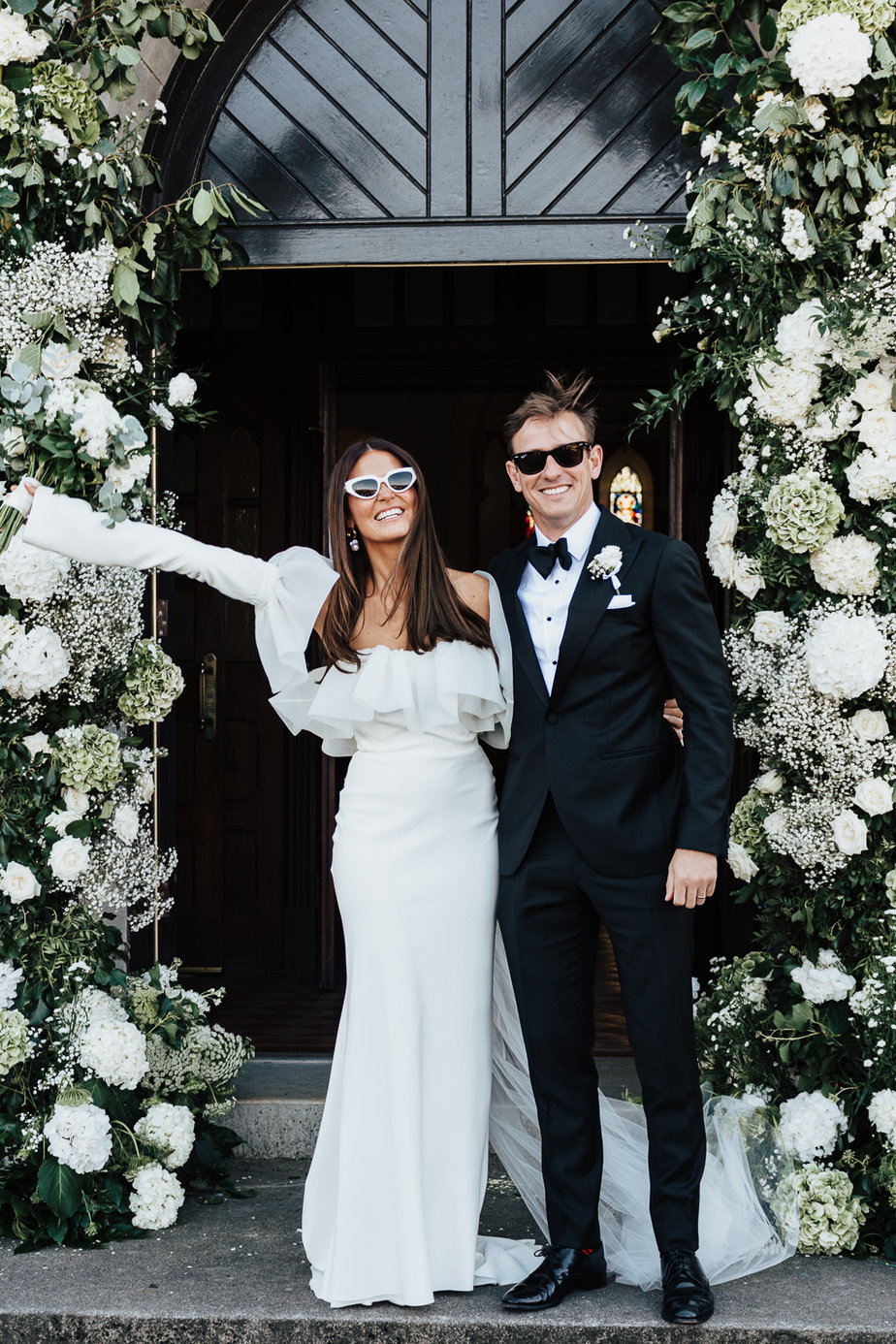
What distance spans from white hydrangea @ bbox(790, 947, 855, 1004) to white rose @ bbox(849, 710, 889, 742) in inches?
23.3

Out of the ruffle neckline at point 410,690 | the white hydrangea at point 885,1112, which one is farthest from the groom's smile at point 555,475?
the white hydrangea at point 885,1112

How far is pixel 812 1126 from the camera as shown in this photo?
11.2 feet

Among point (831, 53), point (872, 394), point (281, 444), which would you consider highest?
point (831, 53)

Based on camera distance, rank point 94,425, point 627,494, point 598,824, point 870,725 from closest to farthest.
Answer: point 598,824, point 94,425, point 870,725, point 627,494

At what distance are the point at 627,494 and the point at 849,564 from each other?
7.24 metres

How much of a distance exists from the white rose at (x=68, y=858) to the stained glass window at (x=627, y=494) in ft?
24.6

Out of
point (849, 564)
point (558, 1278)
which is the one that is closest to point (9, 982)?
point (558, 1278)

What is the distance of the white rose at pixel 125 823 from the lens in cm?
384

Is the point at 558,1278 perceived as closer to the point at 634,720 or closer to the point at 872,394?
the point at 634,720

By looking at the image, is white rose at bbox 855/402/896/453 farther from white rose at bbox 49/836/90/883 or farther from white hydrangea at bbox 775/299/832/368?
white rose at bbox 49/836/90/883

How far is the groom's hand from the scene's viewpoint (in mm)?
3041

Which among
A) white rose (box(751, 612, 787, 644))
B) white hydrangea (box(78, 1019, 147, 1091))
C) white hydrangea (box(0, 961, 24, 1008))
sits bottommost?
white hydrangea (box(78, 1019, 147, 1091))

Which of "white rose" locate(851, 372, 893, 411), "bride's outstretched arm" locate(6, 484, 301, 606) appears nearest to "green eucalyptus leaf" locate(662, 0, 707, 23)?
"white rose" locate(851, 372, 893, 411)

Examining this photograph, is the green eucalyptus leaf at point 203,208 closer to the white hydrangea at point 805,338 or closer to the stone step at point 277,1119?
the white hydrangea at point 805,338
